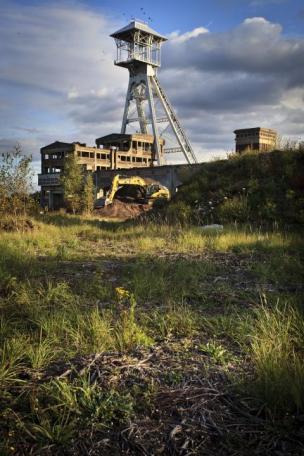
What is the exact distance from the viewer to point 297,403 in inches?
123

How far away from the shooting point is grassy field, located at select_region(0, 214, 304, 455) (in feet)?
9.61

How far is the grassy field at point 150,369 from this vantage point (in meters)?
2.93

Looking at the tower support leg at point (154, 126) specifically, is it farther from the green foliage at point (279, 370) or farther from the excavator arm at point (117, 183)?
the green foliage at point (279, 370)

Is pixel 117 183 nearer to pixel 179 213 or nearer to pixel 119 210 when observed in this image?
pixel 119 210

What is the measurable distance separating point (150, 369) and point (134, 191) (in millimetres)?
32806

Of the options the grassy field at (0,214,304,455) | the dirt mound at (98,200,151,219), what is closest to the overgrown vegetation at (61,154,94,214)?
the dirt mound at (98,200,151,219)

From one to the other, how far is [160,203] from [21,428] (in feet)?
60.6

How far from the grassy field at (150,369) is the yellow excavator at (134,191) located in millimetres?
27821

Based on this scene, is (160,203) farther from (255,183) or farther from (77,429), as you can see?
(77,429)

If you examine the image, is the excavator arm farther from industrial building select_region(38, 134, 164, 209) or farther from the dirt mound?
industrial building select_region(38, 134, 164, 209)

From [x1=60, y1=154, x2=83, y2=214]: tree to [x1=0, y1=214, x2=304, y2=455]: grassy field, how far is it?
29.2 metres

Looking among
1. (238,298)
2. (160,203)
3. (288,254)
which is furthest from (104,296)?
(160,203)

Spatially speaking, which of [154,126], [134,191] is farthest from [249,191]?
[154,126]

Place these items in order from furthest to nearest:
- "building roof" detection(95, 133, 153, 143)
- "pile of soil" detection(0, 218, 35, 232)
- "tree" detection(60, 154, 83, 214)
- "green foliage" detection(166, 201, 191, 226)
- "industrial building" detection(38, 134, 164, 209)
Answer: "building roof" detection(95, 133, 153, 143)
"industrial building" detection(38, 134, 164, 209)
"tree" detection(60, 154, 83, 214)
"green foliage" detection(166, 201, 191, 226)
"pile of soil" detection(0, 218, 35, 232)
